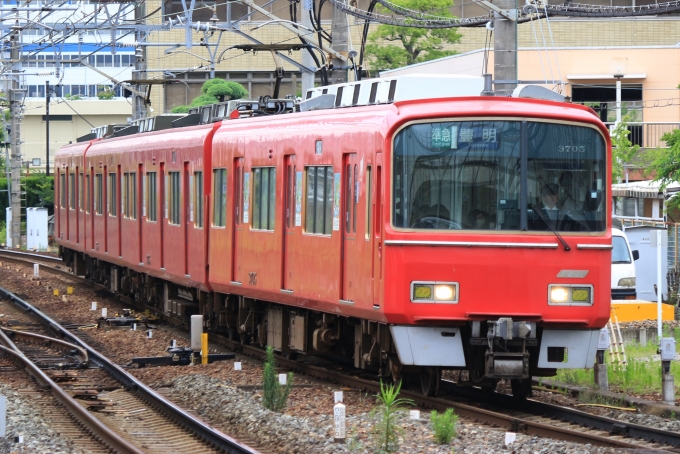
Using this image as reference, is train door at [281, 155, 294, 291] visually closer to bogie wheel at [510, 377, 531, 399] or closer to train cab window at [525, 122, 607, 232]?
bogie wheel at [510, 377, 531, 399]

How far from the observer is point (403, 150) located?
34.3 ft

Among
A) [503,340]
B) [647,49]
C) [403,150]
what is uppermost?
[647,49]

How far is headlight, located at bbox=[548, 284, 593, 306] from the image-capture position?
10.5 metres

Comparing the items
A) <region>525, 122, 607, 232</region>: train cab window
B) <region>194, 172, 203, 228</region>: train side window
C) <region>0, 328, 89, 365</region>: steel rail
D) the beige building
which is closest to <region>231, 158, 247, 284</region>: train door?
<region>194, 172, 203, 228</region>: train side window

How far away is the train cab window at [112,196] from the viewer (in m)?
22.9

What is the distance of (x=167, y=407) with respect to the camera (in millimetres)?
11414

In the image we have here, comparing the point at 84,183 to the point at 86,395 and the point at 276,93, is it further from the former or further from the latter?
the point at 86,395

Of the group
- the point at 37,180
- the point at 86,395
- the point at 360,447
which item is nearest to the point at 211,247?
the point at 86,395

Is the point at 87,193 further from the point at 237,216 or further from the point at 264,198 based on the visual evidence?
the point at 264,198

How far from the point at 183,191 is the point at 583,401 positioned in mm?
7735

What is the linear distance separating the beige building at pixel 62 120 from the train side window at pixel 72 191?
57942mm

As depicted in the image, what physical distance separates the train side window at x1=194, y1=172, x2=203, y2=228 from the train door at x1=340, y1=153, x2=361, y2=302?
5.18 meters

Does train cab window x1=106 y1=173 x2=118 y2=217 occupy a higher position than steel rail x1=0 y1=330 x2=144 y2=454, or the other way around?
train cab window x1=106 y1=173 x2=118 y2=217

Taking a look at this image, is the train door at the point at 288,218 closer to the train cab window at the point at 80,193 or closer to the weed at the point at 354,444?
the weed at the point at 354,444
